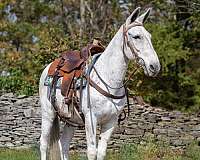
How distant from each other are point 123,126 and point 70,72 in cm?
581

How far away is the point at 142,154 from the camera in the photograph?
402 inches

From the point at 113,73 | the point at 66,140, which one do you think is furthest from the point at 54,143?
the point at 113,73

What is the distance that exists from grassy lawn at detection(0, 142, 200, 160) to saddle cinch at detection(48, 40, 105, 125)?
9.86ft

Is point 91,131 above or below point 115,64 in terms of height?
below

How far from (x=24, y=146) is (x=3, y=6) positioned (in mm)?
12274

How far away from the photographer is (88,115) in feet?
18.1

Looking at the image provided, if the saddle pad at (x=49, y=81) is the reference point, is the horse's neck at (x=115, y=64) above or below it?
above

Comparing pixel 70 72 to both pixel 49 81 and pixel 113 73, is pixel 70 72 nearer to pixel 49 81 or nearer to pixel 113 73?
pixel 49 81

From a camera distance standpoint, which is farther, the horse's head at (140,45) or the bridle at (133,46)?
the bridle at (133,46)

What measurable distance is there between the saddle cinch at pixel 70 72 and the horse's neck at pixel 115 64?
0.46m

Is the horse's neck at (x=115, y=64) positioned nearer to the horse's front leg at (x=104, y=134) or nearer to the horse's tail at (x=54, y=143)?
the horse's front leg at (x=104, y=134)

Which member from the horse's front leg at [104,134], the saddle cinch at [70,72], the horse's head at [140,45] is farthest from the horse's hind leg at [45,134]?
the horse's head at [140,45]

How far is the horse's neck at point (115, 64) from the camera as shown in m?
5.50

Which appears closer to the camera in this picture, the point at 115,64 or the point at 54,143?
the point at 115,64
